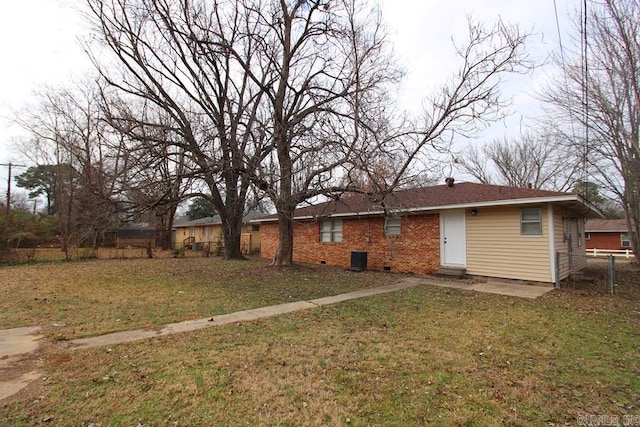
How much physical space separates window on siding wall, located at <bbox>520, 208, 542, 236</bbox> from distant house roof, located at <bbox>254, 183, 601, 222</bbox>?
22.3 inches

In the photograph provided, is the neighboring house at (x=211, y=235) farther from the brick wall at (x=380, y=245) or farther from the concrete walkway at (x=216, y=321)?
the concrete walkway at (x=216, y=321)

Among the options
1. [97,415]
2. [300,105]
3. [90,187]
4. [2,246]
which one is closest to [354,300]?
[97,415]

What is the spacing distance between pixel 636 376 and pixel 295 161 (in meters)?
8.74

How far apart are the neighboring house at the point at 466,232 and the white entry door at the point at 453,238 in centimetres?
1

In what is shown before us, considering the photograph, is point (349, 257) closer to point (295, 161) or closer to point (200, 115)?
point (295, 161)

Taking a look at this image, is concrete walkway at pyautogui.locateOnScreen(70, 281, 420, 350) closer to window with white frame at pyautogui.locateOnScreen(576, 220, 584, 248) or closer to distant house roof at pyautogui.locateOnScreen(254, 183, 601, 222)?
distant house roof at pyautogui.locateOnScreen(254, 183, 601, 222)

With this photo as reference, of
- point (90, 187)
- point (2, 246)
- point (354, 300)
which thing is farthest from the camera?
point (2, 246)

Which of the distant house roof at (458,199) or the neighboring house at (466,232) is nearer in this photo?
the distant house roof at (458,199)

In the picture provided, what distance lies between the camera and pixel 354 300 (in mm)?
8008

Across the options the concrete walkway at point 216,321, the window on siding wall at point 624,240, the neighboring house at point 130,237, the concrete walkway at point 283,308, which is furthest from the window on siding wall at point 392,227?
the window on siding wall at point 624,240

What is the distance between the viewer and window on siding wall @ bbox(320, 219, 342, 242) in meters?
16.1

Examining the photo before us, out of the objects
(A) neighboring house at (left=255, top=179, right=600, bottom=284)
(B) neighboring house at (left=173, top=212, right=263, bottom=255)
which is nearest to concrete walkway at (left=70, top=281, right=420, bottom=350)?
(A) neighboring house at (left=255, top=179, right=600, bottom=284)

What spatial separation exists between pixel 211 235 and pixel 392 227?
2130 centimetres

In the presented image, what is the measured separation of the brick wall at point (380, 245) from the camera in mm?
12820
